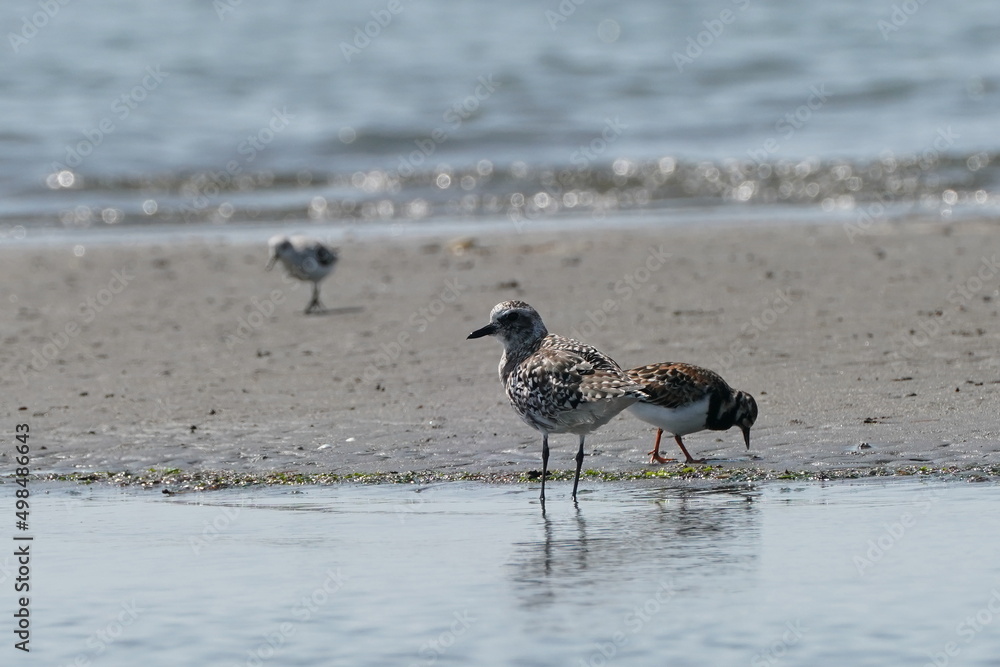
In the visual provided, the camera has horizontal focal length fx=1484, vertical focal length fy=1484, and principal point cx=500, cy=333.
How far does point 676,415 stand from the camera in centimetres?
861

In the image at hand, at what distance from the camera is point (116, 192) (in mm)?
25766

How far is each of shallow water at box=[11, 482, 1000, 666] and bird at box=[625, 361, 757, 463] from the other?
1.76 feet

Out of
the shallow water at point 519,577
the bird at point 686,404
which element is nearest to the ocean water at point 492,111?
the bird at point 686,404

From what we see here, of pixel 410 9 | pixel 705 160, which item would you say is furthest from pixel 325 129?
pixel 410 9

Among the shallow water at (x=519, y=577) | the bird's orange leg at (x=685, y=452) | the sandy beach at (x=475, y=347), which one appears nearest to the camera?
the shallow water at (x=519, y=577)

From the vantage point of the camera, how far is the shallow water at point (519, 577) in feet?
19.2

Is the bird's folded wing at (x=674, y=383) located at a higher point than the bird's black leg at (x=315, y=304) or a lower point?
lower

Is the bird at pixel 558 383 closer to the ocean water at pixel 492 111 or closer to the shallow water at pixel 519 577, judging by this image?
the shallow water at pixel 519 577

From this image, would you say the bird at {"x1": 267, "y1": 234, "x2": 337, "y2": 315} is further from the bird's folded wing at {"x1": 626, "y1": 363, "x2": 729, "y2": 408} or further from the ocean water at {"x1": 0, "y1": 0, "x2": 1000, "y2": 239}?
the ocean water at {"x1": 0, "y1": 0, "x2": 1000, "y2": 239}

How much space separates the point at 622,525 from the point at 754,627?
1687 millimetres

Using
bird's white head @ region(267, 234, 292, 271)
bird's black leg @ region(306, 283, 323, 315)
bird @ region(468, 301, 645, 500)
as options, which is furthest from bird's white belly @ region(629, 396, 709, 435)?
bird's white head @ region(267, 234, 292, 271)

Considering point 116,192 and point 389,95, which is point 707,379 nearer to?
point 116,192

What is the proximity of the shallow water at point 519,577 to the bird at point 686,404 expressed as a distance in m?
0.54

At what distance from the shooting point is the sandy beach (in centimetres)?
933
